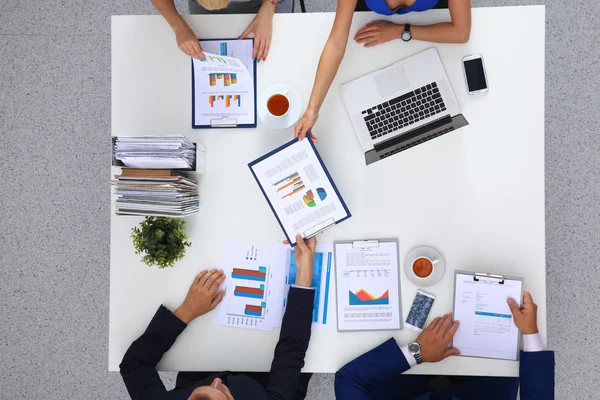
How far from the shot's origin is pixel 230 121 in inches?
55.4

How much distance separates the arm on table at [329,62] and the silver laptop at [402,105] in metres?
0.08

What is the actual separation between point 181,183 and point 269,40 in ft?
1.76

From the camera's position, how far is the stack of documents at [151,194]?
1274mm

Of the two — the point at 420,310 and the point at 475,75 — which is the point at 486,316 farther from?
the point at 475,75

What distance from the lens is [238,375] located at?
133 cm

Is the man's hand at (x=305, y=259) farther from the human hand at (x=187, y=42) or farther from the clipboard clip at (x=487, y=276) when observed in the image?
the human hand at (x=187, y=42)

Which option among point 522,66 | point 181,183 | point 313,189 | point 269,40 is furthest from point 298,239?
point 522,66

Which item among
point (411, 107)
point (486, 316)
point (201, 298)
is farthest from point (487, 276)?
point (201, 298)

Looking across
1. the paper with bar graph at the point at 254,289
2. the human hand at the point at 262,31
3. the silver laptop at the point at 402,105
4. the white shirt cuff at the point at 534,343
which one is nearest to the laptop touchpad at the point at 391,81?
the silver laptop at the point at 402,105

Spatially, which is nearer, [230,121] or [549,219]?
[230,121]

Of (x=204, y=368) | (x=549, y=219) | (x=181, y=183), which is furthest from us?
(x=549, y=219)

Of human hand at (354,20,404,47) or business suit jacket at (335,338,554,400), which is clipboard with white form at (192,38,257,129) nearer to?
human hand at (354,20,404,47)

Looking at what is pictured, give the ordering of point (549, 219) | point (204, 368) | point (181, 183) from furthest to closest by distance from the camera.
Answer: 1. point (549, 219)
2. point (204, 368)
3. point (181, 183)

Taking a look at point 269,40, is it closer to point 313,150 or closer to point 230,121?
point 230,121
